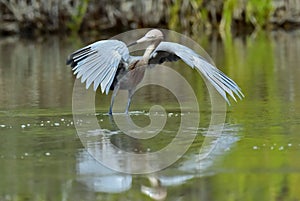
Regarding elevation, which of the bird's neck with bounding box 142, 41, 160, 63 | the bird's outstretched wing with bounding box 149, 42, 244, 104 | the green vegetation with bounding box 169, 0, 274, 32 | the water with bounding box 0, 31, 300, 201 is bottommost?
the water with bounding box 0, 31, 300, 201

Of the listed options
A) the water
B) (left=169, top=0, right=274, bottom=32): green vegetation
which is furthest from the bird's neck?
(left=169, top=0, right=274, bottom=32): green vegetation

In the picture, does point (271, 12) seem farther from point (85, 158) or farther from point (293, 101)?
point (85, 158)

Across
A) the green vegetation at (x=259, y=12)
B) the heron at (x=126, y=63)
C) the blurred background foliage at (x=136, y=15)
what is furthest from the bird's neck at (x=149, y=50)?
the blurred background foliage at (x=136, y=15)

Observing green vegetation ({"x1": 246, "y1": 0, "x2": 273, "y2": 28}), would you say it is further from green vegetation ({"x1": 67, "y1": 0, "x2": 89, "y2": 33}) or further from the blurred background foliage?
green vegetation ({"x1": 67, "y1": 0, "x2": 89, "y2": 33})

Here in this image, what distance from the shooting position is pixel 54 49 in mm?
14742

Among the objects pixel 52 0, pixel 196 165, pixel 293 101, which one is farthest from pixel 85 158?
pixel 52 0

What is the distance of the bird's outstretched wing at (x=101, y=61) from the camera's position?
6332 mm

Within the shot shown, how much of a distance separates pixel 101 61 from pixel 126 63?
0.88ft

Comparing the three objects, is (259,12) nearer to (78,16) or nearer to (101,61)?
(78,16)

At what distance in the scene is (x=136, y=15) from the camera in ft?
59.2

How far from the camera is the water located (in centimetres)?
435

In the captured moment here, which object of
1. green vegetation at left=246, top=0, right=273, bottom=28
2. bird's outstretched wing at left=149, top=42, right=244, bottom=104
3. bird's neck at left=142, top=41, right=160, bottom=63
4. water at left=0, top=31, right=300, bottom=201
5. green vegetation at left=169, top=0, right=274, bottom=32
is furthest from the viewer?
green vegetation at left=169, top=0, right=274, bottom=32

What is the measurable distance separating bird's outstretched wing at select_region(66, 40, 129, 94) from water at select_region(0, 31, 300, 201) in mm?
317

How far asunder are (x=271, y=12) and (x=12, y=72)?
8211 mm
